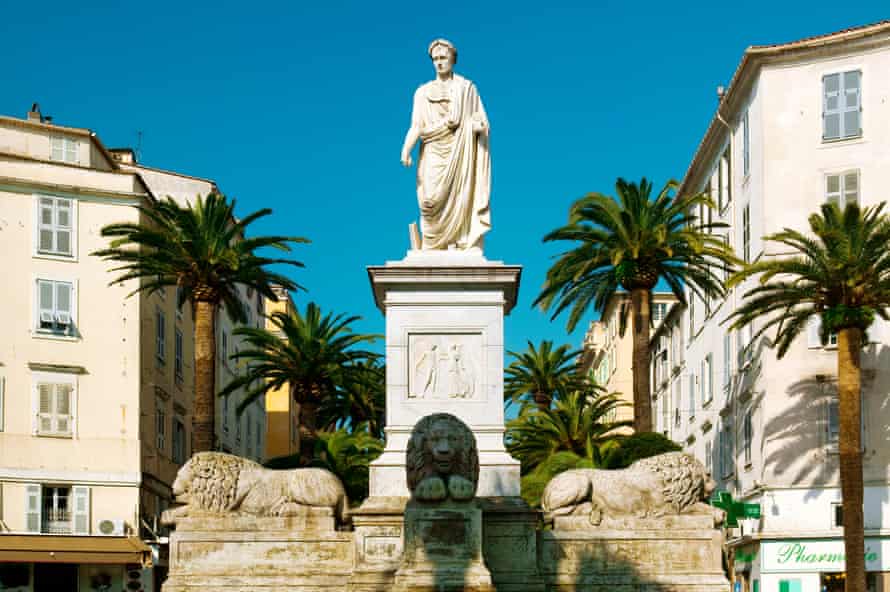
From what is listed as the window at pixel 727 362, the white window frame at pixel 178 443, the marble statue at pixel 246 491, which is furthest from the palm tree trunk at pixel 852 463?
the white window frame at pixel 178 443

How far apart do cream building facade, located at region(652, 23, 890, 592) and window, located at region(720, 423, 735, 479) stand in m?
2.72

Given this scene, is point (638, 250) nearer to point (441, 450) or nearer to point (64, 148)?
point (64, 148)

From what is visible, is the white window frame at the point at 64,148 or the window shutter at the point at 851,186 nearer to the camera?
the window shutter at the point at 851,186

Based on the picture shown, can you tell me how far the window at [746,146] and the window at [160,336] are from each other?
2191cm

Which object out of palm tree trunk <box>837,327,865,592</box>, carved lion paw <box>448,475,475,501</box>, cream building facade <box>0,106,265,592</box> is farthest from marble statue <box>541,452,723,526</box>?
cream building facade <box>0,106,265,592</box>

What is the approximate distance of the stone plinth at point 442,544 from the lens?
16984mm

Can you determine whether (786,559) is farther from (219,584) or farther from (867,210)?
(219,584)

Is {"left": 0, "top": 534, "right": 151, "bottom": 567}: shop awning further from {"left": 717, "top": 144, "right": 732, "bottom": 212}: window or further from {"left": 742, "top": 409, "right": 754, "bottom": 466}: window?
{"left": 717, "top": 144, "right": 732, "bottom": 212}: window

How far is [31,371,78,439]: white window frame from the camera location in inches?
2052

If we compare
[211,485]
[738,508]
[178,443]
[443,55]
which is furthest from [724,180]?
[211,485]

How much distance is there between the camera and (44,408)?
5247 cm

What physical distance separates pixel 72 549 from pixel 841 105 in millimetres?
28832

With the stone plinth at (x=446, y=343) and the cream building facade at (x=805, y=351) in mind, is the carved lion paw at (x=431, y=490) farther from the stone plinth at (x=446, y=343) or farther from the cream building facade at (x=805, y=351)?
the cream building facade at (x=805, y=351)

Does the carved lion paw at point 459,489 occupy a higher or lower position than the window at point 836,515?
higher
